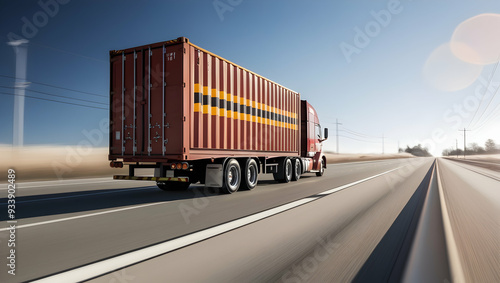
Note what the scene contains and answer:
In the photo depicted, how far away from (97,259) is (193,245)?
3.57 ft

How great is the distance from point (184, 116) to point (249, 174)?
11.8 feet

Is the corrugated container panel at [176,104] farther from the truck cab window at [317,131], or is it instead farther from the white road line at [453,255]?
the truck cab window at [317,131]

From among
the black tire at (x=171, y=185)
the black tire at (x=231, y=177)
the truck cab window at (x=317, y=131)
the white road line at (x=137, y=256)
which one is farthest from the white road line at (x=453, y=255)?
the truck cab window at (x=317, y=131)

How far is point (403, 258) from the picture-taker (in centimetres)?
338

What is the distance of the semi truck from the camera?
26.8 ft

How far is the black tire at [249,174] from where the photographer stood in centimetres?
1040

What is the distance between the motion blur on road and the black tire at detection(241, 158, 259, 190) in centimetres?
325

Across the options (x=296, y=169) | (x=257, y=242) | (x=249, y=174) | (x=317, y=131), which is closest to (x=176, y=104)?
(x=249, y=174)

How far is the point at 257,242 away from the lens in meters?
4.07

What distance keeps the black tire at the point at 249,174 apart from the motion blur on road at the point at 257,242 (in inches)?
128

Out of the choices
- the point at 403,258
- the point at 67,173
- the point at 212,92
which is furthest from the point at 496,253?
the point at 67,173

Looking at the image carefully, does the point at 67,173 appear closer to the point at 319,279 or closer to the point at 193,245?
the point at 193,245

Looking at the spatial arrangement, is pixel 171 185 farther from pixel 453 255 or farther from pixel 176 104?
pixel 453 255

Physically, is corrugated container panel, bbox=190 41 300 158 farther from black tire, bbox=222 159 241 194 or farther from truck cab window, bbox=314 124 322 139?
truck cab window, bbox=314 124 322 139
